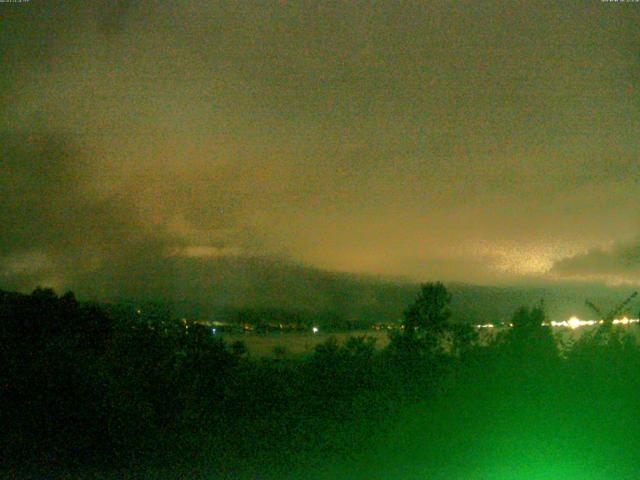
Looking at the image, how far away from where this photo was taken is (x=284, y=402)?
11008 mm

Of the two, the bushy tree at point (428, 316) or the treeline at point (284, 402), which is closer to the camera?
the treeline at point (284, 402)

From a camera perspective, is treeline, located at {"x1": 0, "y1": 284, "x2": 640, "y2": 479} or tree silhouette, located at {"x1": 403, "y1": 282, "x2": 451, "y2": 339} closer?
treeline, located at {"x1": 0, "y1": 284, "x2": 640, "y2": 479}

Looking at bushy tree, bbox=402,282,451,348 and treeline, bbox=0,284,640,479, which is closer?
treeline, bbox=0,284,640,479

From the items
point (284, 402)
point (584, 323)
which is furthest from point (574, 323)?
point (284, 402)

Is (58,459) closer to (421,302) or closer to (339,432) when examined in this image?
(339,432)

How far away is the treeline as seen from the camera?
31.8 ft

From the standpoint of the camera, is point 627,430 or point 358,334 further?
point 358,334

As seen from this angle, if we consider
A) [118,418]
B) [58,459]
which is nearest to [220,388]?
[118,418]

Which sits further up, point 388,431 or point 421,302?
point 421,302

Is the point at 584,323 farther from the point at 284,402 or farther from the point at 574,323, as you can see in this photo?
the point at 284,402

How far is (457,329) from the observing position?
43.2 ft

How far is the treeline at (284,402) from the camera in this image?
9688 mm

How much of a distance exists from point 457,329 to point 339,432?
3.86m

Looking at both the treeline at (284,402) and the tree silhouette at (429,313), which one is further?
the tree silhouette at (429,313)
